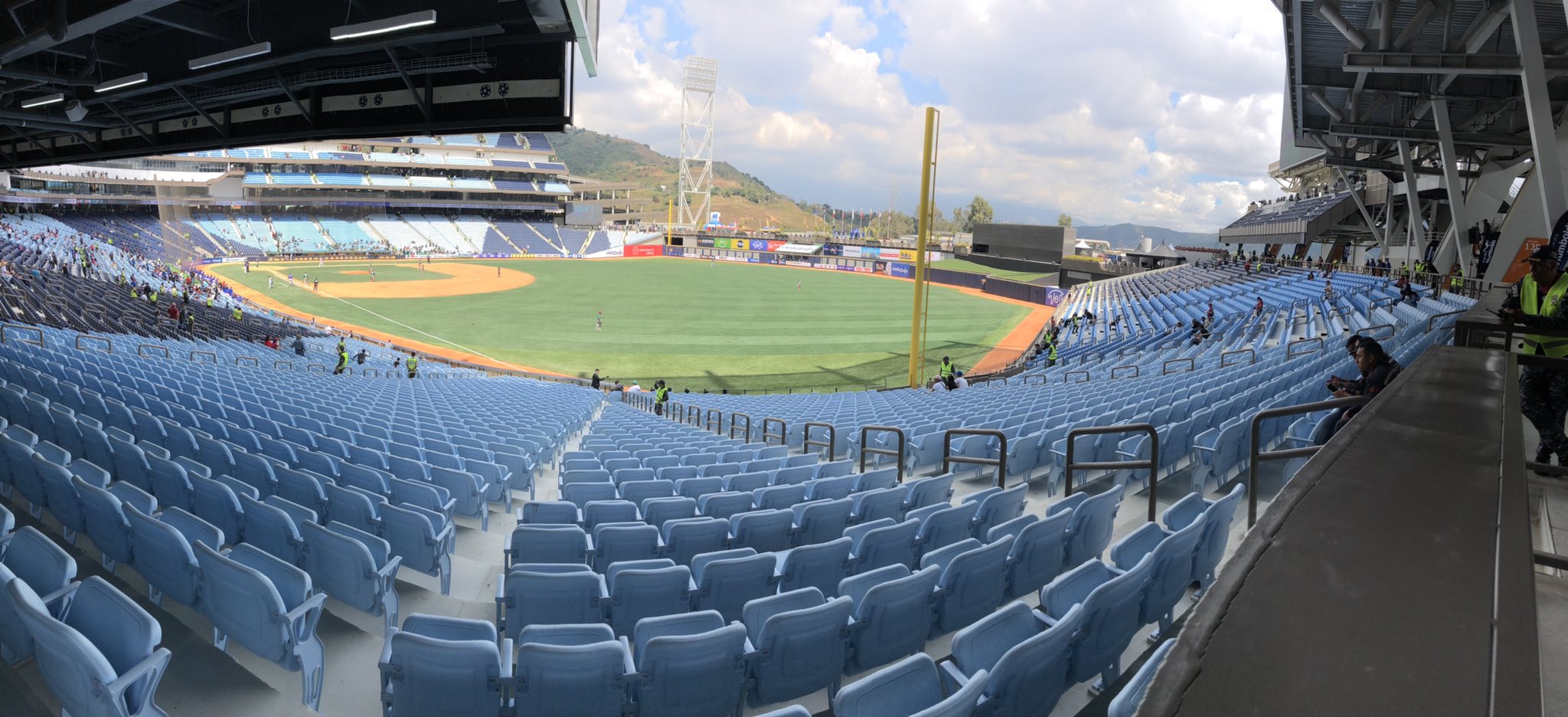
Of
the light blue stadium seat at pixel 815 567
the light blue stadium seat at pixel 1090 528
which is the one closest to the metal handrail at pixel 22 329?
the light blue stadium seat at pixel 815 567

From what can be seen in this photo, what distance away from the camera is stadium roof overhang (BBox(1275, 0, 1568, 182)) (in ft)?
53.6

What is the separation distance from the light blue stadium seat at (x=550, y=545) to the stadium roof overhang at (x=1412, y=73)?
1904cm

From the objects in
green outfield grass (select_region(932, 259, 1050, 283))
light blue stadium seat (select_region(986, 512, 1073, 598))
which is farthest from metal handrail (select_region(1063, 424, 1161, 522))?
green outfield grass (select_region(932, 259, 1050, 283))

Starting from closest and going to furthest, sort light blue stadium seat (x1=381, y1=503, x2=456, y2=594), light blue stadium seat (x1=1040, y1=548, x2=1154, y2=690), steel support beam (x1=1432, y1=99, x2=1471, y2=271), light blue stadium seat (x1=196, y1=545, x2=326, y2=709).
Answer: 1. light blue stadium seat (x1=1040, y1=548, x2=1154, y2=690)
2. light blue stadium seat (x1=196, y1=545, x2=326, y2=709)
3. light blue stadium seat (x1=381, y1=503, x2=456, y2=594)
4. steel support beam (x1=1432, y1=99, x2=1471, y2=271)

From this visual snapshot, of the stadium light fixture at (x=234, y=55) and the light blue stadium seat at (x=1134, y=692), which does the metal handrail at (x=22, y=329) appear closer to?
the stadium light fixture at (x=234, y=55)

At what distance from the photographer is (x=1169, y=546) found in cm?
348

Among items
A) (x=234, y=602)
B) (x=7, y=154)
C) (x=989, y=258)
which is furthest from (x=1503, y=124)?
(x=989, y=258)


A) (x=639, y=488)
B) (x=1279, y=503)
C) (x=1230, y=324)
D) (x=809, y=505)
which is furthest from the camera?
(x=1230, y=324)

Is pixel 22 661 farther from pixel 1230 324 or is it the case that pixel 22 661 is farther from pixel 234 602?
pixel 1230 324

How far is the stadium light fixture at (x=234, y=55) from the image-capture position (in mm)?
8969

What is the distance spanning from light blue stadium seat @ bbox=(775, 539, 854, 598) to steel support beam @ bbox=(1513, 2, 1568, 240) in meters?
18.3

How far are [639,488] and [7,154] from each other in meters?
24.1

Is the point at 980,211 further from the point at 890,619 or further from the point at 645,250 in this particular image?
the point at 890,619

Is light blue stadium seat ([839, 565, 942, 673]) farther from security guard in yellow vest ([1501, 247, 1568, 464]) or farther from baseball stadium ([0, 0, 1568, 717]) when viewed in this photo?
security guard in yellow vest ([1501, 247, 1568, 464])
